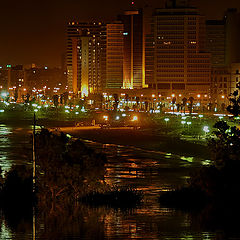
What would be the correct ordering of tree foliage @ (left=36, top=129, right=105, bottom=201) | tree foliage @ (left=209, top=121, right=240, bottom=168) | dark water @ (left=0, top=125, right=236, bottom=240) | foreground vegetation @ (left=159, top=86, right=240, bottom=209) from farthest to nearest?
tree foliage @ (left=209, top=121, right=240, bottom=168) < tree foliage @ (left=36, top=129, right=105, bottom=201) < foreground vegetation @ (left=159, top=86, right=240, bottom=209) < dark water @ (left=0, top=125, right=236, bottom=240)

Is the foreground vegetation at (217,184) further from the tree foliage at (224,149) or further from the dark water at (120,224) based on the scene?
the dark water at (120,224)

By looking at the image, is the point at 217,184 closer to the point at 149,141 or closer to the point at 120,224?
the point at 120,224

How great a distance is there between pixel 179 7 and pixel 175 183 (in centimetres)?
16593

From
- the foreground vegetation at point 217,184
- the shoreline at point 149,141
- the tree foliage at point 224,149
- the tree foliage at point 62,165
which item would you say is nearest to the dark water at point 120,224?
the foreground vegetation at point 217,184

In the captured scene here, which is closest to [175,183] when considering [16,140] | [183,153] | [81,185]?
[81,185]

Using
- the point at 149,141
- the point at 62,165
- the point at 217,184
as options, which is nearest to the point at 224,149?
the point at 217,184

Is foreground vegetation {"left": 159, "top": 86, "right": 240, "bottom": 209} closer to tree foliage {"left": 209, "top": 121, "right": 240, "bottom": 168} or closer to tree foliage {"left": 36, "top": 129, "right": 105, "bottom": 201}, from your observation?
tree foliage {"left": 209, "top": 121, "right": 240, "bottom": 168}

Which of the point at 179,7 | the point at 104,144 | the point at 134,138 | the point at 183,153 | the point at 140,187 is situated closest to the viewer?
the point at 140,187

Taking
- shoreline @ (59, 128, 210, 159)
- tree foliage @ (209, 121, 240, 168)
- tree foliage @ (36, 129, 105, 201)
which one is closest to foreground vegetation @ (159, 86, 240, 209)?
tree foliage @ (209, 121, 240, 168)

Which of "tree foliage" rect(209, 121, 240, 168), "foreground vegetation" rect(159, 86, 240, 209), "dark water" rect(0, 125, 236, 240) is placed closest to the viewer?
"dark water" rect(0, 125, 236, 240)

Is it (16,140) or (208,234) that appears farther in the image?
(16,140)

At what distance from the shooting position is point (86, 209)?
28125 mm

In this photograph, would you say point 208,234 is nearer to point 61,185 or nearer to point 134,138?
point 61,185

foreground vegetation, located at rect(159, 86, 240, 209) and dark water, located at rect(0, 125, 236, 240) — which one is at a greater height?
foreground vegetation, located at rect(159, 86, 240, 209)
